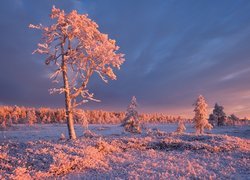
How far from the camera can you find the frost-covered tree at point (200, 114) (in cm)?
5894

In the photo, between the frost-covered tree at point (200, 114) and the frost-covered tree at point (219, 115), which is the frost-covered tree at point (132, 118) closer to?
the frost-covered tree at point (200, 114)

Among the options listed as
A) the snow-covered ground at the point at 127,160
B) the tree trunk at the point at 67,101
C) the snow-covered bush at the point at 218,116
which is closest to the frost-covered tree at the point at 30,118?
the snow-covered bush at the point at 218,116

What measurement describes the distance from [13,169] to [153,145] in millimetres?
10104

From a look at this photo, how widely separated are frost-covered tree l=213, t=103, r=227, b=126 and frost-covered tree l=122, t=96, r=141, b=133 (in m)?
42.7

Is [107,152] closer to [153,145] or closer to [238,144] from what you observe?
[153,145]

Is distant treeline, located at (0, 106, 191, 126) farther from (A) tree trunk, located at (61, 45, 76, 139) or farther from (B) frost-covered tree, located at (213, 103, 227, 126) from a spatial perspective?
(A) tree trunk, located at (61, 45, 76, 139)

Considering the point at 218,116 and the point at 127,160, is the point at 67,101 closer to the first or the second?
the point at 127,160

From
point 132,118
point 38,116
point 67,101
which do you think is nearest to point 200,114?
point 132,118

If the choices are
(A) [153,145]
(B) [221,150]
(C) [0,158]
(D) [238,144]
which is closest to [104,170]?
(C) [0,158]

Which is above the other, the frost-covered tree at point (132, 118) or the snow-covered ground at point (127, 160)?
the frost-covered tree at point (132, 118)

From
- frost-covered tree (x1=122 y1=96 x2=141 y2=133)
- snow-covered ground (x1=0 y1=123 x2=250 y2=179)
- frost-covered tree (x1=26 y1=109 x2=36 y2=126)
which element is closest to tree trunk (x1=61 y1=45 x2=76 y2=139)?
snow-covered ground (x1=0 y1=123 x2=250 y2=179)

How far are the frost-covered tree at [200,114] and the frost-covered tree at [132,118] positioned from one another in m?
12.6

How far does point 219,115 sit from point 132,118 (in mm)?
45870

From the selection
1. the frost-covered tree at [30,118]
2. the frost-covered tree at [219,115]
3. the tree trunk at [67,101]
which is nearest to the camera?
the tree trunk at [67,101]
